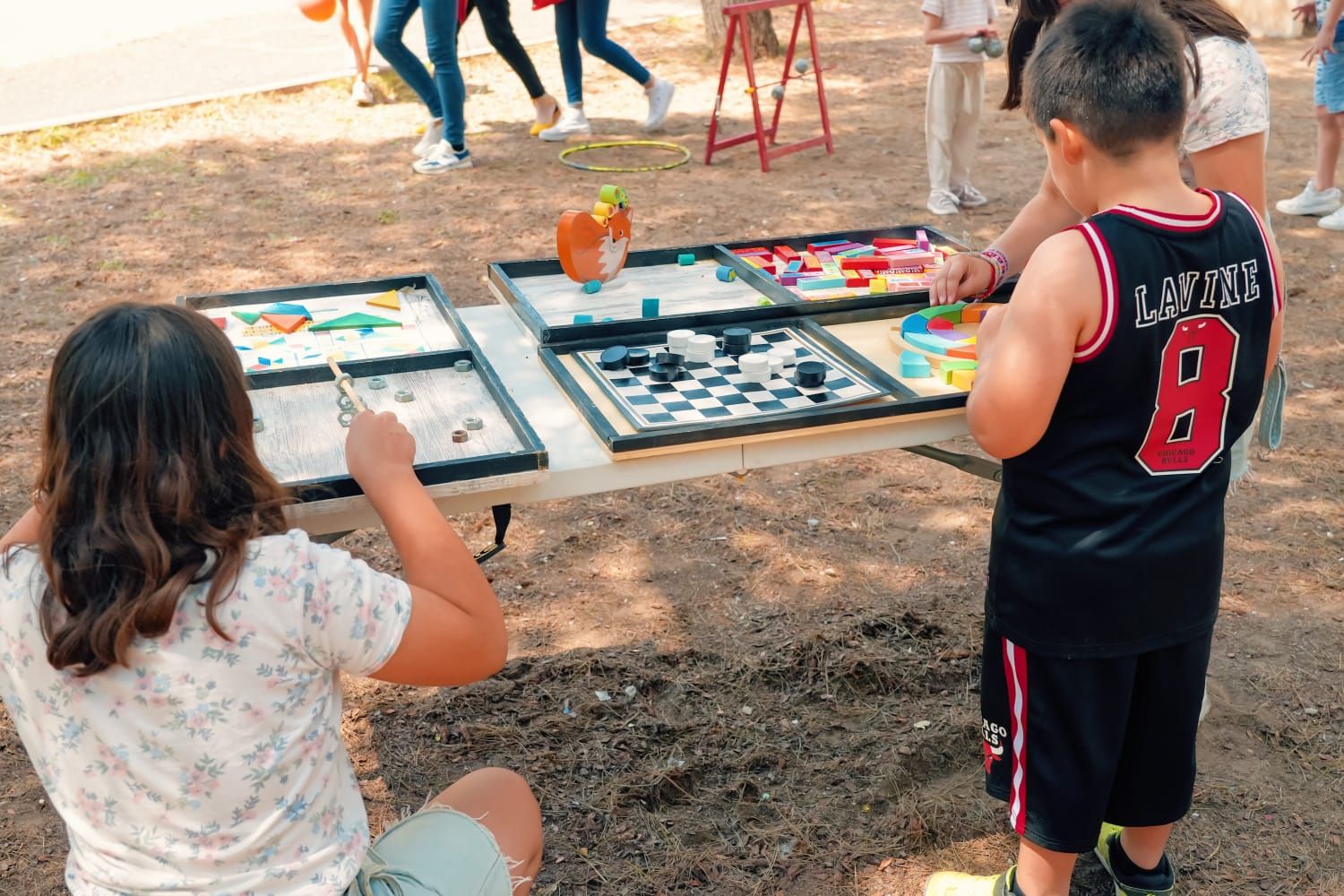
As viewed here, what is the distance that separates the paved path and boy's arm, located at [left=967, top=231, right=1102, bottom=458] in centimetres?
735

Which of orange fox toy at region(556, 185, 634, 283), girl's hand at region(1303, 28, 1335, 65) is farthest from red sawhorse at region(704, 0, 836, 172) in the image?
orange fox toy at region(556, 185, 634, 283)

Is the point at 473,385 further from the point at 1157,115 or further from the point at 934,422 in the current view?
the point at 1157,115

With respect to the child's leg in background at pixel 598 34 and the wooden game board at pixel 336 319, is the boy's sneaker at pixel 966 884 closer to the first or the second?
the wooden game board at pixel 336 319

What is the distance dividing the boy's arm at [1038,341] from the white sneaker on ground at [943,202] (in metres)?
4.68

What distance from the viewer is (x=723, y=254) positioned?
2838 millimetres

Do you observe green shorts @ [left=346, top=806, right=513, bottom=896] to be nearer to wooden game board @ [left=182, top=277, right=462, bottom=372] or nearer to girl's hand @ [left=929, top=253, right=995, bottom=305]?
wooden game board @ [left=182, top=277, right=462, bottom=372]

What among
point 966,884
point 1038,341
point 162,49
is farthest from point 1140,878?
point 162,49

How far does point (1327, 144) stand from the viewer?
6098 mm

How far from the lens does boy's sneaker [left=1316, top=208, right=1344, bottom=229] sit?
19.7 ft

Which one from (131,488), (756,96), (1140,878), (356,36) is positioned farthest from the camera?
(356,36)

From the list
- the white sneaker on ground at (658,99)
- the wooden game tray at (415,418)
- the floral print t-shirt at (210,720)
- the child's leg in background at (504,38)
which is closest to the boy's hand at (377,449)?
the wooden game tray at (415,418)

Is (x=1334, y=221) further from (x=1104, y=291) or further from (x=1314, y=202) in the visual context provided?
(x=1104, y=291)

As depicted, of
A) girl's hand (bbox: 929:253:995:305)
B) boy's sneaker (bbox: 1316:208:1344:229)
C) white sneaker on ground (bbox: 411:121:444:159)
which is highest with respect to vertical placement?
girl's hand (bbox: 929:253:995:305)

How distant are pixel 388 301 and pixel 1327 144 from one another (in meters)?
5.31
